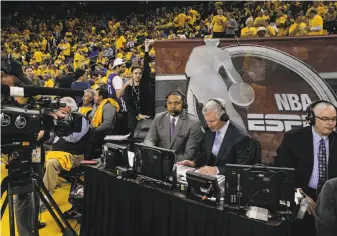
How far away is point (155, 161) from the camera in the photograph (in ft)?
8.89

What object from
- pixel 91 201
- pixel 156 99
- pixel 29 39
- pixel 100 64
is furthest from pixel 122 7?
pixel 91 201

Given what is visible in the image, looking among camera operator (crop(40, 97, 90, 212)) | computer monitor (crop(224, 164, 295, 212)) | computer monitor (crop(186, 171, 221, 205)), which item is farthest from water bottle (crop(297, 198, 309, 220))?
camera operator (crop(40, 97, 90, 212))

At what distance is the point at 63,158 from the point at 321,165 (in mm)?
2713

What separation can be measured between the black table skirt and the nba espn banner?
70.9 inches

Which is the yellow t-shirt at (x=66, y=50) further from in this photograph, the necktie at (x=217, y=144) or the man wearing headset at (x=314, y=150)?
the man wearing headset at (x=314, y=150)

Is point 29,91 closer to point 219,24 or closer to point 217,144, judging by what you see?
point 217,144

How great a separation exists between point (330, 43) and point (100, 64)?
8.83 metres

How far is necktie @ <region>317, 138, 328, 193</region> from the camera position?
8.91ft

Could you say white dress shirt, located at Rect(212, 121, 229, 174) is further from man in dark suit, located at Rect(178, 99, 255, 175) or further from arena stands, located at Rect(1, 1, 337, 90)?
arena stands, located at Rect(1, 1, 337, 90)

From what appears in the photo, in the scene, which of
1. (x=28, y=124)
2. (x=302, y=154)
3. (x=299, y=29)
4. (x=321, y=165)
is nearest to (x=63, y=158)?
(x=28, y=124)

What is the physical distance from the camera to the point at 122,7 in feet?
63.4

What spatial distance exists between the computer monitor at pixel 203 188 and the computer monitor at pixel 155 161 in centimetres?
23

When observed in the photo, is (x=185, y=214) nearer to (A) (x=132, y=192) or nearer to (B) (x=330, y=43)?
(A) (x=132, y=192)

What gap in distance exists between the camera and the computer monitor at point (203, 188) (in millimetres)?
2309
